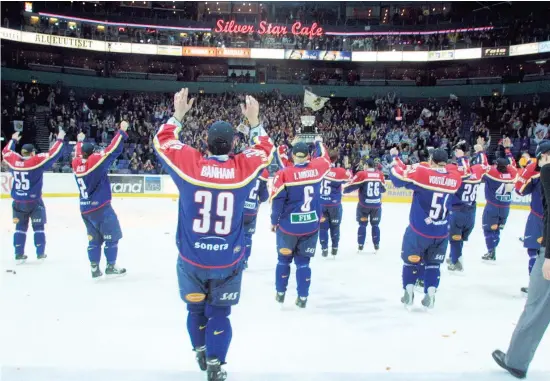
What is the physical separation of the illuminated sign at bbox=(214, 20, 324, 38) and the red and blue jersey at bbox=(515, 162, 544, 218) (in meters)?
28.4

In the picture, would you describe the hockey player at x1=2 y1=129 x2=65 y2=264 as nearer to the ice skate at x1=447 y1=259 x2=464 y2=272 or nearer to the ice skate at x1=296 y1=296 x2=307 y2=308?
the ice skate at x1=296 y1=296 x2=307 y2=308

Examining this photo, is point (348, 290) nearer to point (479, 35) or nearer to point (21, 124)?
point (21, 124)

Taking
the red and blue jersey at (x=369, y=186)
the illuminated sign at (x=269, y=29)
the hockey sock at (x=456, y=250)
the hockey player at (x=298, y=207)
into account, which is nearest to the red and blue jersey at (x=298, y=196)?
the hockey player at (x=298, y=207)

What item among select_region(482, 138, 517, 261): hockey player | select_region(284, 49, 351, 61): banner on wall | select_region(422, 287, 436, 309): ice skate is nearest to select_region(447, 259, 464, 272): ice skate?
select_region(482, 138, 517, 261): hockey player

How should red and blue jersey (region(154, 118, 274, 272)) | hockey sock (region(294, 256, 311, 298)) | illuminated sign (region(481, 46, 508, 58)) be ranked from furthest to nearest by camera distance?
1. illuminated sign (region(481, 46, 508, 58))
2. hockey sock (region(294, 256, 311, 298))
3. red and blue jersey (region(154, 118, 274, 272))

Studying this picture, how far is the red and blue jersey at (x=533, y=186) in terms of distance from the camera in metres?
6.22

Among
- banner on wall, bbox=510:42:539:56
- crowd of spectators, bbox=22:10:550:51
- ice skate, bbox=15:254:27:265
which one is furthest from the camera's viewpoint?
crowd of spectators, bbox=22:10:550:51

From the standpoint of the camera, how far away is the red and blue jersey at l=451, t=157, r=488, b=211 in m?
7.71

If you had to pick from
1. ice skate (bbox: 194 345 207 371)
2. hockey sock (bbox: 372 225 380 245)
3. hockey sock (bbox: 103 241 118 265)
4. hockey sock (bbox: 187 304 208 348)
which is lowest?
hockey sock (bbox: 372 225 380 245)

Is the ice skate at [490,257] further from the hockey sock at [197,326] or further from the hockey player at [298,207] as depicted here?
the hockey sock at [197,326]

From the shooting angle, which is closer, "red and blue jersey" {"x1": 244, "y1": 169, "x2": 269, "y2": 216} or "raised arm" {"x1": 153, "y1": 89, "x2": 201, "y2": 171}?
"raised arm" {"x1": 153, "y1": 89, "x2": 201, "y2": 171}

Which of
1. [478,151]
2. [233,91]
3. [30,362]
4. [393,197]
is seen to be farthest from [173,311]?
[233,91]

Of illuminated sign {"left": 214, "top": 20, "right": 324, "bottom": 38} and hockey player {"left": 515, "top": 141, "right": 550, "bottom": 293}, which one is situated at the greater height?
illuminated sign {"left": 214, "top": 20, "right": 324, "bottom": 38}

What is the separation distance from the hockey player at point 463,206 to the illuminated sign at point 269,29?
2695cm
